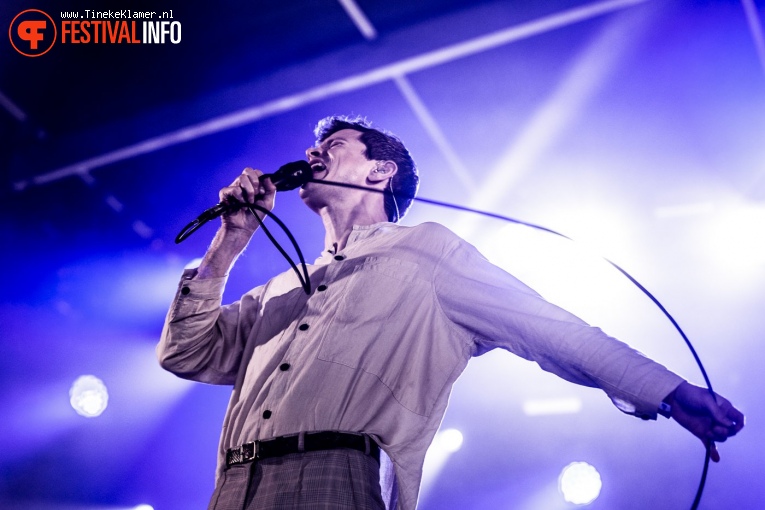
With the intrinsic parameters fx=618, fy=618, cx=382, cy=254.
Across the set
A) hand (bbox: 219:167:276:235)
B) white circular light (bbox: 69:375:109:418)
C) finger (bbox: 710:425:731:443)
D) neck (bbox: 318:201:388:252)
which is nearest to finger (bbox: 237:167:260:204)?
hand (bbox: 219:167:276:235)

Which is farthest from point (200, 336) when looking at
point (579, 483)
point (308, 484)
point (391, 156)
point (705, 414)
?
point (579, 483)

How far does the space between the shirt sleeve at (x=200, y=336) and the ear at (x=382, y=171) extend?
0.92 m

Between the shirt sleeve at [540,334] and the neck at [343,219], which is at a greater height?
the neck at [343,219]

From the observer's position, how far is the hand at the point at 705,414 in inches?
50.9

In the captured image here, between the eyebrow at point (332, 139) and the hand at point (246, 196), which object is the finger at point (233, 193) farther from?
the eyebrow at point (332, 139)

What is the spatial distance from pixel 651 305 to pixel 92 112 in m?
5.32

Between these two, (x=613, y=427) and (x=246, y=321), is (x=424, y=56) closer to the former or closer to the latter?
(x=246, y=321)

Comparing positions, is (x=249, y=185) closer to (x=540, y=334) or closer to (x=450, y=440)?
(x=540, y=334)

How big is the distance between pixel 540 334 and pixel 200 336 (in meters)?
1.12

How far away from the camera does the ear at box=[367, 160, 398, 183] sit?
9.01ft

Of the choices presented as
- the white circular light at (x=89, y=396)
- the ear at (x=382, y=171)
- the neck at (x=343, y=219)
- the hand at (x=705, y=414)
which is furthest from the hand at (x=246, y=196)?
the white circular light at (x=89, y=396)

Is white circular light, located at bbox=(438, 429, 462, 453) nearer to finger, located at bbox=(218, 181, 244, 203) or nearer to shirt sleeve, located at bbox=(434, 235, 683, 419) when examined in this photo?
shirt sleeve, located at bbox=(434, 235, 683, 419)

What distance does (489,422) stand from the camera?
6.17 metres

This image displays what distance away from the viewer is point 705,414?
1320 mm
